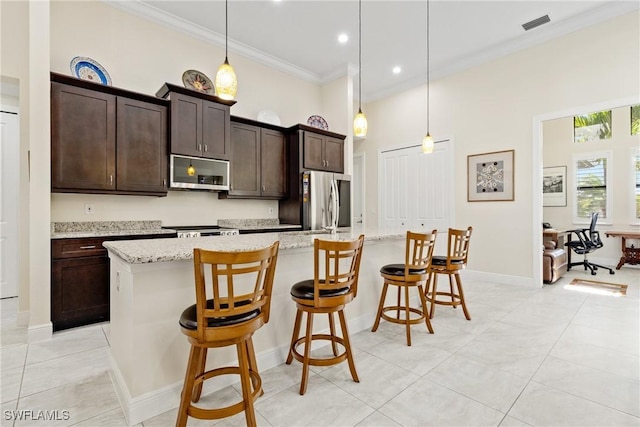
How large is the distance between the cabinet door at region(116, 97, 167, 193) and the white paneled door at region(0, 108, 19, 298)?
1872 millimetres

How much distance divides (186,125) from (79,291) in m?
2.12

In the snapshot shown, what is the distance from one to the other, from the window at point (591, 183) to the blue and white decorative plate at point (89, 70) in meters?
8.80

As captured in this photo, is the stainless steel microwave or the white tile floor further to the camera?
the stainless steel microwave

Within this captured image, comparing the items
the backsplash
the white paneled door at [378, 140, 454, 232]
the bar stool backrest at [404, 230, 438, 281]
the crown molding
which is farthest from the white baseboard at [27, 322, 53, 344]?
the white paneled door at [378, 140, 454, 232]

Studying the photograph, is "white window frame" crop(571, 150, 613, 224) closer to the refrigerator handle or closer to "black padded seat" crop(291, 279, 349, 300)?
the refrigerator handle

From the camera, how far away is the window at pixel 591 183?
6.30m

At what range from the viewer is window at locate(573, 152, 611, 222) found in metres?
6.30

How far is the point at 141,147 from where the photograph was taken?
135 inches

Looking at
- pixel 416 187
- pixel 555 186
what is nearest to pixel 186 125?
pixel 416 187

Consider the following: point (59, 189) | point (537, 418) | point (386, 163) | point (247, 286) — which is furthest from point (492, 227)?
point (59, 189)

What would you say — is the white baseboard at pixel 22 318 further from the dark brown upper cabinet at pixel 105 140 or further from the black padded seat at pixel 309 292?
the black padded seat at pixel 309 292

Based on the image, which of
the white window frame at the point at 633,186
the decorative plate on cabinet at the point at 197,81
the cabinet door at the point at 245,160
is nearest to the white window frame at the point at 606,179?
the white window frame at the point at 633,186

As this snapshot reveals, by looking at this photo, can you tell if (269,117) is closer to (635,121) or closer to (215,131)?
(215,131)

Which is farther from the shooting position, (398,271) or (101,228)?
(101,228)
